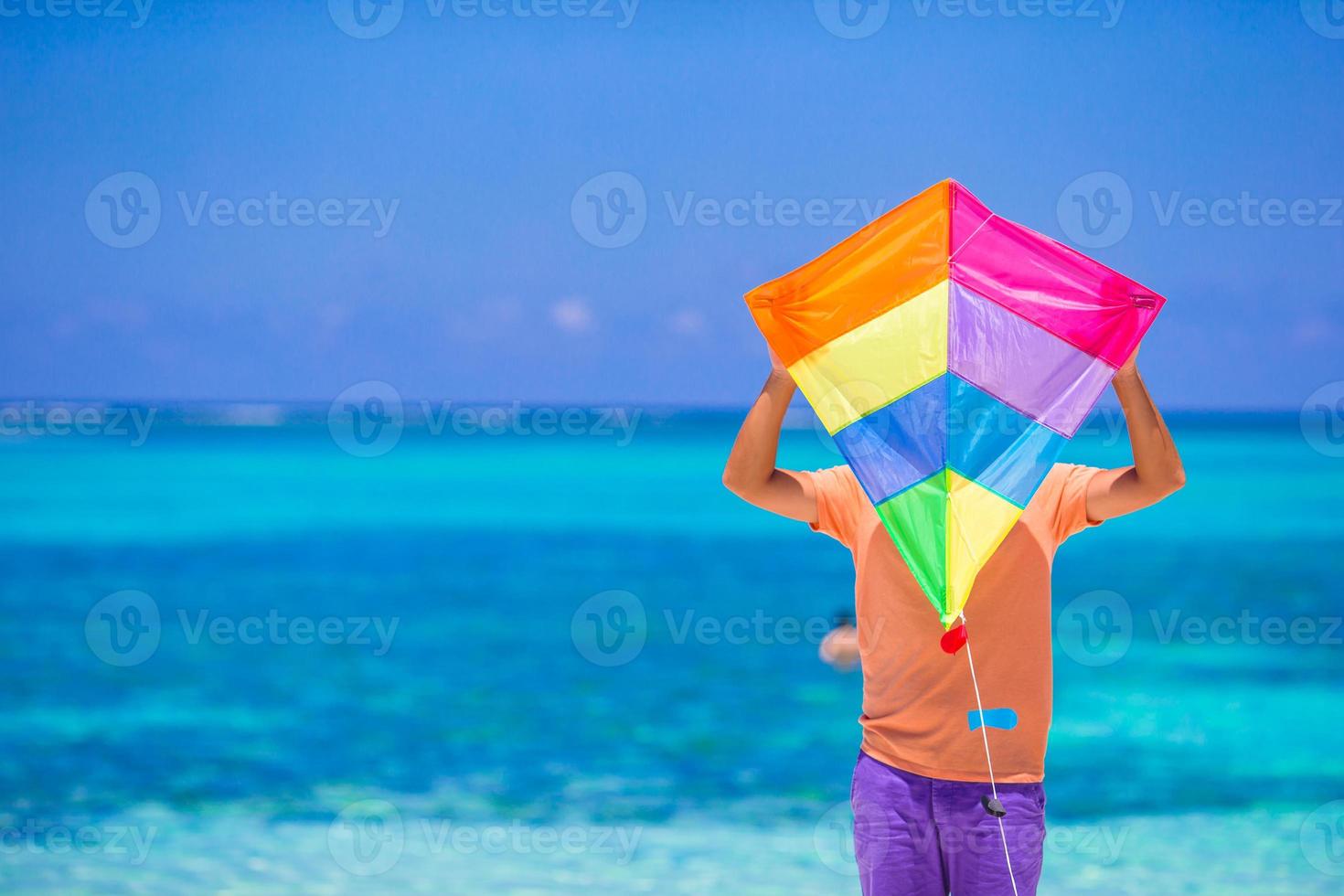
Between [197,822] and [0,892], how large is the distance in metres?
1.43

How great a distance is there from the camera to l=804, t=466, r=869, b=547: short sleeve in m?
2.50

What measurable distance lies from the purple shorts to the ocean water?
309 centimetres

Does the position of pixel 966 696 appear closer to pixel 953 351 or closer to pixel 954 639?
pixel 954 639

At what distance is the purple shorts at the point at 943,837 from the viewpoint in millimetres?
2270

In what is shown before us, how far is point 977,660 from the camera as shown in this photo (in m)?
2.31

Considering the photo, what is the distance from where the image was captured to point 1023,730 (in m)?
2.29

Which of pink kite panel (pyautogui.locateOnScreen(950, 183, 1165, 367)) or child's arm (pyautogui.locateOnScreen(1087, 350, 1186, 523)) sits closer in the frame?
child's arm (pyautogui.locateOnScreen(1087, 350, 1186, 523))

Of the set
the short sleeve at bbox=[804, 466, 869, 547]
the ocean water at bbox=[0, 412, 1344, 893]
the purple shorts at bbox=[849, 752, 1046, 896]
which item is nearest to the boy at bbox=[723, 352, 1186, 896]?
the purple shorts at bbox=[849, 752, 1046, 896]

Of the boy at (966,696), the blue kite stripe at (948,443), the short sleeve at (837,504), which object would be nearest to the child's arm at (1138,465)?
the boy at (966,696)

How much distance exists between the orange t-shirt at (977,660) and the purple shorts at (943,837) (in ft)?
0.10

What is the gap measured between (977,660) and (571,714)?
7.37 metres

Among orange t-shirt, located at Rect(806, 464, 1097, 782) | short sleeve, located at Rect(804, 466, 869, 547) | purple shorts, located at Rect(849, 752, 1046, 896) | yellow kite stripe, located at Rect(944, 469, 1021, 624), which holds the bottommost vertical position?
purple shorts, located at Rect(849, 752, 1046, 896)

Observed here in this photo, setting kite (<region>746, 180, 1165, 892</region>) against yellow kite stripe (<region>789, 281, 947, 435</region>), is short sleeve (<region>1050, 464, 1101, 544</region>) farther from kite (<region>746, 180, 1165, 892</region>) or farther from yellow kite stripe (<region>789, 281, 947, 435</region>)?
yellow kite stripe (<region>789, 281, 947, 435</region>)

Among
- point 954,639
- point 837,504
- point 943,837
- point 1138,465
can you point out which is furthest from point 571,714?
point 1138,465
